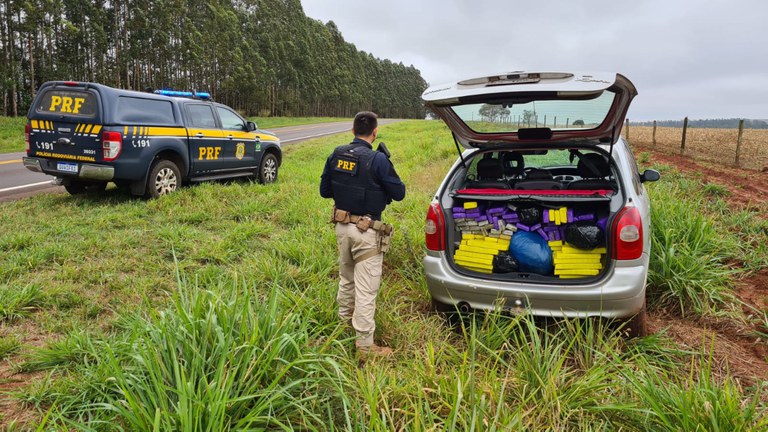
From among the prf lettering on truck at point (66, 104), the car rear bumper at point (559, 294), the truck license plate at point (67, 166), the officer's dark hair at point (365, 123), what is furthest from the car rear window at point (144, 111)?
the car rear bumper at point (559, 294)

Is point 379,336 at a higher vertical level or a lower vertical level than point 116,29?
lower

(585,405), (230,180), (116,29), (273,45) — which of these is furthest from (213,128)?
(273,45)

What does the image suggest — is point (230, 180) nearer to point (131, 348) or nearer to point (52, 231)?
point (52, 231)

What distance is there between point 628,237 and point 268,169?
308 inches

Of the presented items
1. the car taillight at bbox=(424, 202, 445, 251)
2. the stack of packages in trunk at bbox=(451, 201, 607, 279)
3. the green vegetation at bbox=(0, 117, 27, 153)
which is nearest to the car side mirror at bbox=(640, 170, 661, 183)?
the stack of packages in trunk at bbox=(451, 201, 607, 279)

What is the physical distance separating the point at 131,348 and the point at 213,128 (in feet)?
20.8

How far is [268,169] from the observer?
9344mm

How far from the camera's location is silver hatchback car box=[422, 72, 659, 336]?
265 cm

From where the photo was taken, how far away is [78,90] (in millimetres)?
6199

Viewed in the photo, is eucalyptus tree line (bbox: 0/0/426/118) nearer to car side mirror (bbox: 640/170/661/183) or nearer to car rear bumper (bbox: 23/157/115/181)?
car rear bumper (bbox: 23/157/115/181)

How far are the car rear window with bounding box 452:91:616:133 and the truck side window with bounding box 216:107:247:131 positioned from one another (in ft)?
19.5

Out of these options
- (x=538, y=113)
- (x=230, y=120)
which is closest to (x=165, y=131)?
(x=230, y=120)

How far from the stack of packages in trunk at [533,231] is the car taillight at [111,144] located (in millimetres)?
5131

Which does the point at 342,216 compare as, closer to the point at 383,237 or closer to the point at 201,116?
the point at 383,237
